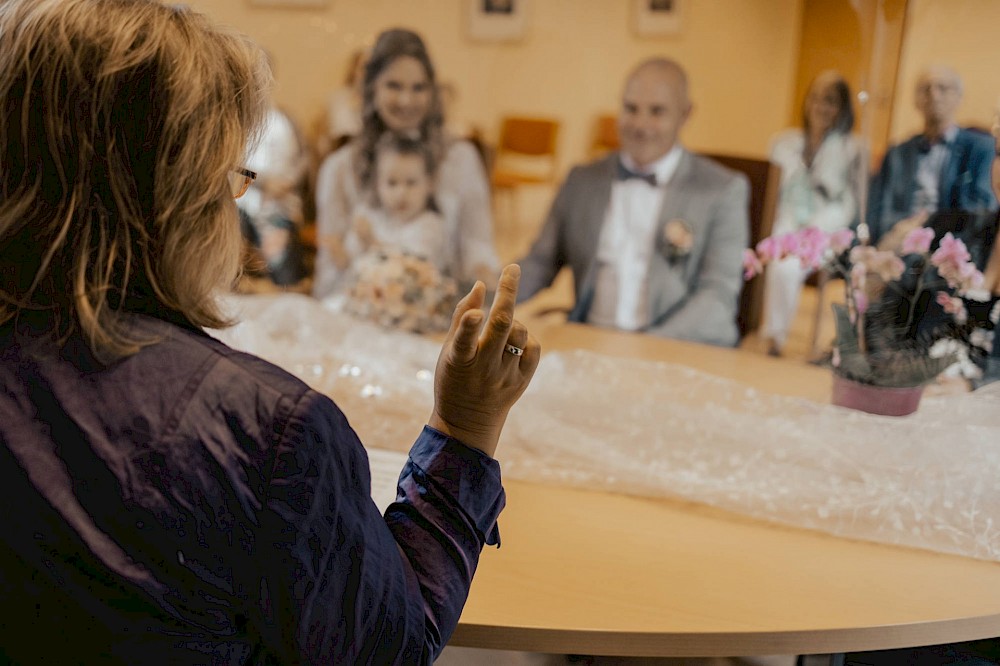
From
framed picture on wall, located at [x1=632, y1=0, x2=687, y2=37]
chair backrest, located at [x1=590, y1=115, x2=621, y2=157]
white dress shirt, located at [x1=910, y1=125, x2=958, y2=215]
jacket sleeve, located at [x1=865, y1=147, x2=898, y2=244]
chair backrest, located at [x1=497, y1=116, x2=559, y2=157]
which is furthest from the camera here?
chair backrest, located at [x1=590, y1=115, x2=621, y2=157]

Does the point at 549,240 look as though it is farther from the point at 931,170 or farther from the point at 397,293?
the point at 931,170

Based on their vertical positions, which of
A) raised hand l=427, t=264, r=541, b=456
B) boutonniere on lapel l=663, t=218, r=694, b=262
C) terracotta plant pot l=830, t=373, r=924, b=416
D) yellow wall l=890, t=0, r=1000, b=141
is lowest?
terracotta plant pot l=830, t=373, r=924, b=416

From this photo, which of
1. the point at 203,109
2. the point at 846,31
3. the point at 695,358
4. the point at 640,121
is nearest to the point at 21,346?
the point at 203,109

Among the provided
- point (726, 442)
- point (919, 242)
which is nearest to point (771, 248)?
point (919, 242)

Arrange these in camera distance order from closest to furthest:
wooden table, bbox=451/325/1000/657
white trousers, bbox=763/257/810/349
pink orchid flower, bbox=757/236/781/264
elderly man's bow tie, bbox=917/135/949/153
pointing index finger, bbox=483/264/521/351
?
1. pointing index finger, bbox=483/264/521/351
2. wooden table, bbox=451/325/1000/657
3. pink orchid flower, bbox=757/236/781/264
4. elderly man's bow tie, bbox=917/135/949/153
5. white trousers, bbox=763/257/810/349

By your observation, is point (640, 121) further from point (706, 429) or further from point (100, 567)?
point (100, 567)

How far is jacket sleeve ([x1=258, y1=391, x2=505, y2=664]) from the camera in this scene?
3.00 feet

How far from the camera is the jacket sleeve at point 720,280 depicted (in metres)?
3.43

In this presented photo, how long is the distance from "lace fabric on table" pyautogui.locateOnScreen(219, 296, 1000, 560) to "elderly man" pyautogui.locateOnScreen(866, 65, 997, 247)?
0.82 m

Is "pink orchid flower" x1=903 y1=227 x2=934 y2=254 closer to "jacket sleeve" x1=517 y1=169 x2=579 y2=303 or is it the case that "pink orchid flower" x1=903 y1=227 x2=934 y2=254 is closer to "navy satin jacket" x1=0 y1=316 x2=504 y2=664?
"navy satin jacket" x1=0 y1=316 x2=504 y2=664

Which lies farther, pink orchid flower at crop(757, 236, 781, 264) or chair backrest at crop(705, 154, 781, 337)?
chair backrest at crop(705, 154, 781, 337)

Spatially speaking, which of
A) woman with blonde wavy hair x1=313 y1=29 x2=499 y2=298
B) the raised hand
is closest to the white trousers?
woman with blonde wavy hair x1=313 y1=29 x2=499 y2=298

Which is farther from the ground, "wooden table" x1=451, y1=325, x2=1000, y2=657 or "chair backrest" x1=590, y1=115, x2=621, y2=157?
"chair backrest" x1=590, y1=115, x2=621, y2=157

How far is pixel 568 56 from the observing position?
548 cm
